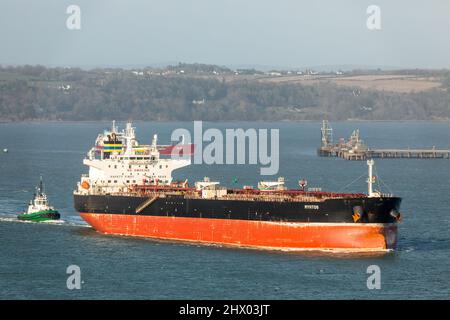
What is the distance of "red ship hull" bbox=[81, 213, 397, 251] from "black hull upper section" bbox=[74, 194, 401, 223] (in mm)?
231

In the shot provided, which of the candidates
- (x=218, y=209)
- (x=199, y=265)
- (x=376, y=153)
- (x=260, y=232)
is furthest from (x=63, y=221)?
(x=376, y=153)

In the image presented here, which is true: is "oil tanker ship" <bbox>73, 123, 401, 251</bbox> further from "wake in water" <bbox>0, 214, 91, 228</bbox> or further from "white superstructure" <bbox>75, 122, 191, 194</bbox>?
"wake in water" <bbox>0, 214, 91, 228</bbox>

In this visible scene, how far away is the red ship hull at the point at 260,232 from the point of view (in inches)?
1913

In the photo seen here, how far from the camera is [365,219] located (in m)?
48.4

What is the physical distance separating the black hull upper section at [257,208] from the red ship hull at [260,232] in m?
0.23

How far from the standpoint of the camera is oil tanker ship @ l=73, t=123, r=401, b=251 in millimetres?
48625

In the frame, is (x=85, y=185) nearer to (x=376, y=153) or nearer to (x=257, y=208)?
(x=257, y=208)

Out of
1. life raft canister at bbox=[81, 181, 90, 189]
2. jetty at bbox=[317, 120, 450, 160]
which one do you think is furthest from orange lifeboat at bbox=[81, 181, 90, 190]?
jetty at bbox=[317, 120, 450, 160]

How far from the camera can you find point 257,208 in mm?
50844
